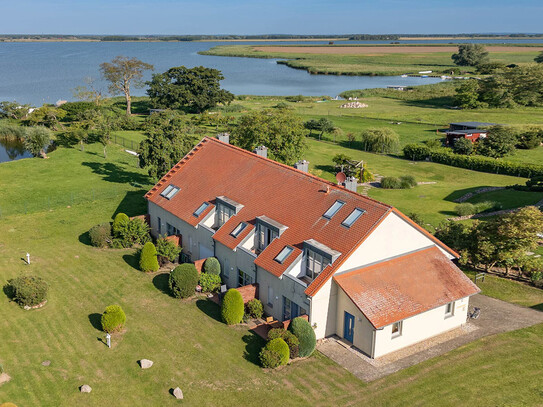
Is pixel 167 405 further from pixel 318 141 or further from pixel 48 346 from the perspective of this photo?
pixel 318 141

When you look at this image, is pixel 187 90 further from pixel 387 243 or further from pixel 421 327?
pixel 421 327

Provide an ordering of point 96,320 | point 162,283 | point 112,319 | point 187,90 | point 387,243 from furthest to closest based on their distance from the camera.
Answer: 1. point 187,90
2. point 162,283
3. point 96,320
4. point 387,243
5. point 112,319

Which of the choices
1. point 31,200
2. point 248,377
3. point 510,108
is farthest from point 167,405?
point 510,108

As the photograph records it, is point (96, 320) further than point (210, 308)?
No

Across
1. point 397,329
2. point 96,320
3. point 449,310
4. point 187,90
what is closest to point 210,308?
point 96,320

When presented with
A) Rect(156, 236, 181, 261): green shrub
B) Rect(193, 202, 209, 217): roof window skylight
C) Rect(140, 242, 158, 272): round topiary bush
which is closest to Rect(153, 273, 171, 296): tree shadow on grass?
Rect(140, 242, 158, 272): round topiary bush

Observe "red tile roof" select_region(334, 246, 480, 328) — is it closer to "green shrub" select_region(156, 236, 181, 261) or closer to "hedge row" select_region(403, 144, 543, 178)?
"green shrub" select_region(156, 236, 181, 261)
